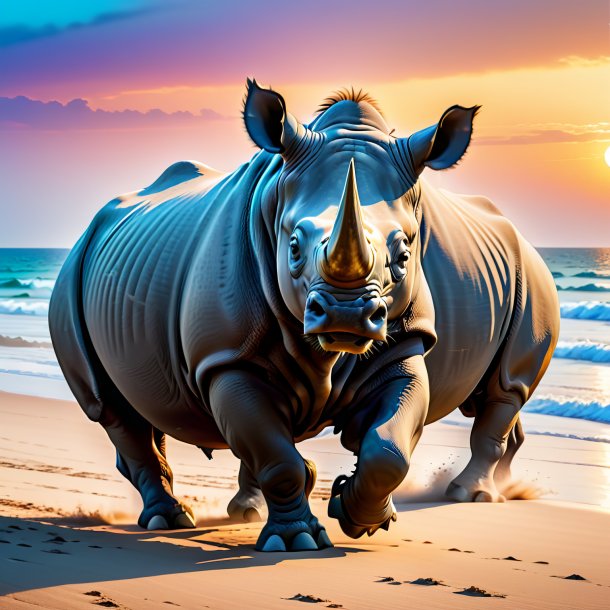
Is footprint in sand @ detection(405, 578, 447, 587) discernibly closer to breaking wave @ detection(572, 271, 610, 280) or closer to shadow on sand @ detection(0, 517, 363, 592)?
shadow on sand @ detection(0, 517, 363, 592)

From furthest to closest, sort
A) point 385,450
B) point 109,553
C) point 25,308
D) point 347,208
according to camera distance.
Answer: point 25,308, point 109,553, point 385,450, point 347,208

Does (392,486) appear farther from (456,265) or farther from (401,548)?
(456,265)

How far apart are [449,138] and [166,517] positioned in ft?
8.81

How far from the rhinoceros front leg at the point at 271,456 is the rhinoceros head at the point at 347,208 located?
532mm

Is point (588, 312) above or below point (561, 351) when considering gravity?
above

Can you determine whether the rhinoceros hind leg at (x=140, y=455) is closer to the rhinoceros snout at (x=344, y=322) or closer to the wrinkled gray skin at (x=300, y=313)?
the wrinkled gray skin at (x=300, y=313)

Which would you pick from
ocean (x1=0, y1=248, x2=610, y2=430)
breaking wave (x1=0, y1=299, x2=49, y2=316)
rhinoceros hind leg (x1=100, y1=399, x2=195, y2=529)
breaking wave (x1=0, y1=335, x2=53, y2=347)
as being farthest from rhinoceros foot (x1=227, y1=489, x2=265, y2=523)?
breaking wave (x1=0, y1=299, x2=49, y2=316)

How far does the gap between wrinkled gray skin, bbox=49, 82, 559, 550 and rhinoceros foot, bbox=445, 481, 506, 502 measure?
643 millimetres

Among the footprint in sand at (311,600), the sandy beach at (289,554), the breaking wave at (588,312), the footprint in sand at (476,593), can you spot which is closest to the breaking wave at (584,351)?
the breaking wave at (588,312)

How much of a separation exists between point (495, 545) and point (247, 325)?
1662 mm

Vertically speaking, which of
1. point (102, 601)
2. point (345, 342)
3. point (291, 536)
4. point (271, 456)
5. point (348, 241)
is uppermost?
point (348, 241)

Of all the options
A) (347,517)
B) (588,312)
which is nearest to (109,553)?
(347,517)

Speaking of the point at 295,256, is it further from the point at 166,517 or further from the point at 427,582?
the point at 166,517

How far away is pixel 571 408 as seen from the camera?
15.4m
